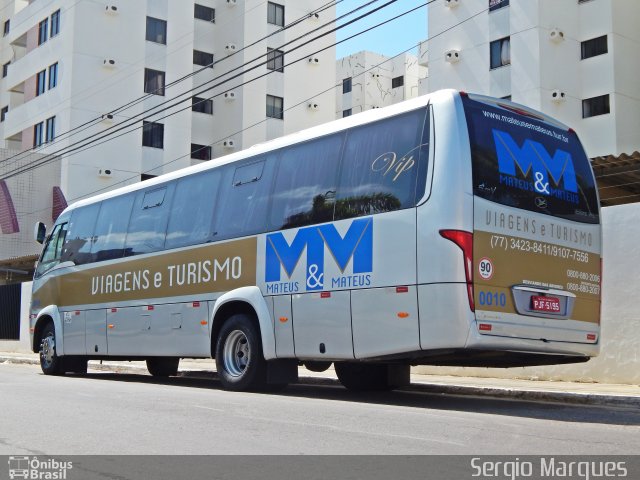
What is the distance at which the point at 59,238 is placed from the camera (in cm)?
1769

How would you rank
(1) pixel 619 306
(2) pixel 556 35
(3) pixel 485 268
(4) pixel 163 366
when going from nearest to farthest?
(3) pixel 485 268 → (1) pixel 619 306 → (4) pixel 163 366 → (2) pixel 556 35

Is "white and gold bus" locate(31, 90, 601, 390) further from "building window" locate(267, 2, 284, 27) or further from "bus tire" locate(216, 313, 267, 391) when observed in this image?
"building window" locate(267, 2, 284, 27)

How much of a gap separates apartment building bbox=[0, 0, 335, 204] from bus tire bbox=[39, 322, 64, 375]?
22.5m

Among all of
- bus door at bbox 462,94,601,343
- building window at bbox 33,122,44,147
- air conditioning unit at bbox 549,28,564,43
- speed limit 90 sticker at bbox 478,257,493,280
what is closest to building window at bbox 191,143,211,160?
building window at bbox 33,122,44,147

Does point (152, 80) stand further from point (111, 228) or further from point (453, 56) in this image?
point (111, 228)

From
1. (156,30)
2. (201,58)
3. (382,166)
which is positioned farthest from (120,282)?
(201,58)

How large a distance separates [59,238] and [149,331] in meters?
4.70

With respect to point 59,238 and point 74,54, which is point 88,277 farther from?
point 74,54

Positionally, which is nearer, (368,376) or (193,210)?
(368,376)

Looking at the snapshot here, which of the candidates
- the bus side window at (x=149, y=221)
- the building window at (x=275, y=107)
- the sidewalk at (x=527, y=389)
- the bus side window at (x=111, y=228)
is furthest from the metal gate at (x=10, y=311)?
the building window at (x=275, y=107)

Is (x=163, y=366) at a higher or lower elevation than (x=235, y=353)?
lower

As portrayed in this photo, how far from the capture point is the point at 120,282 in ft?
49.5

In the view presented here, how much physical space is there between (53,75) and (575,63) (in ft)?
87.6

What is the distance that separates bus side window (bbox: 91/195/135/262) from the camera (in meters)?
15.4
